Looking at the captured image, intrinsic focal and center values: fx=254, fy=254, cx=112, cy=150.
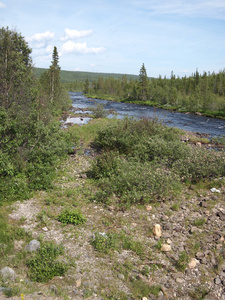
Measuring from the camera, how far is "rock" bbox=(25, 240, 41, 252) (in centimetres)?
568

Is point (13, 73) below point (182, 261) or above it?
above

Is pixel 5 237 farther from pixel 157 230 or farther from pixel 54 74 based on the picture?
pixel 54 74

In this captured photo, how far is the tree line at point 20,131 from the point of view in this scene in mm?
8586


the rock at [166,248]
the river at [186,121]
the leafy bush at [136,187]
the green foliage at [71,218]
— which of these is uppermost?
the river at [186,121]

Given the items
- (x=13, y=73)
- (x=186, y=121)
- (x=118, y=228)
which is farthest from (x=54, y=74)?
(x=118, y=228)

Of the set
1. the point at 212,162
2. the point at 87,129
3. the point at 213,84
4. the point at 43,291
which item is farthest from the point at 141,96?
the point at 43,291

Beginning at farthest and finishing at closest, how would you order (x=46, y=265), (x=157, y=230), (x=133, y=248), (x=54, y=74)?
(x=54, y=74)
(x=157, y=230)
(x=133, y=248)
(x=46, y=265)

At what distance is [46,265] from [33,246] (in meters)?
0.80

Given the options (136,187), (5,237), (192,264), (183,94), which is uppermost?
(183,94)

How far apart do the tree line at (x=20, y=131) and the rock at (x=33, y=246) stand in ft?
8.86

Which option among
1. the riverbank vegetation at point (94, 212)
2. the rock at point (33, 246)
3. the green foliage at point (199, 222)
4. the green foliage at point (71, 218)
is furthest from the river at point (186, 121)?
the rock at point (33, 246)

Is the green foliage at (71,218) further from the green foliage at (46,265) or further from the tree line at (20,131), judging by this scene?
the tree line at (20,131)

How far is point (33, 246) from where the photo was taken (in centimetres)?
572

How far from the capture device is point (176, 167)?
10719 millimetres
